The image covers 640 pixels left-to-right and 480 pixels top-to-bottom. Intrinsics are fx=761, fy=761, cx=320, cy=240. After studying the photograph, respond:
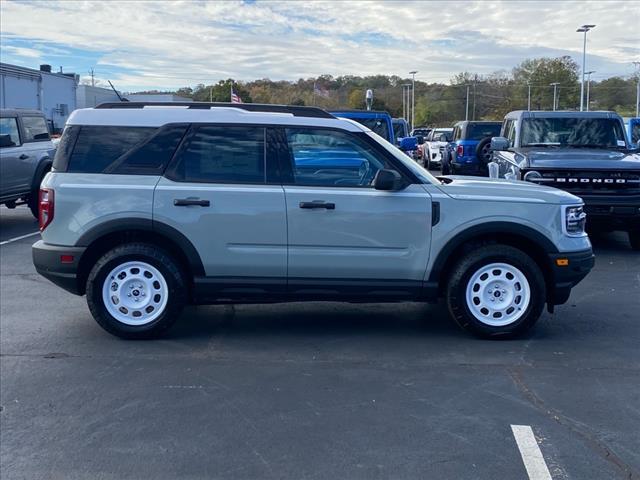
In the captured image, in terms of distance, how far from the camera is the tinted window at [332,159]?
6.39 metres

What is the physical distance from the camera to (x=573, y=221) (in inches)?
258

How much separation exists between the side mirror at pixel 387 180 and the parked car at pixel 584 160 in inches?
195

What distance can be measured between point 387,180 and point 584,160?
5600 mm

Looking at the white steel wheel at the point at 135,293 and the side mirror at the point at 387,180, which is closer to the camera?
the side mirror at the point at 387,180

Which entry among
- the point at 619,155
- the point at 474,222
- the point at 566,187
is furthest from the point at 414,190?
the point at 619,155

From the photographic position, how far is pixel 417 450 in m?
4.29

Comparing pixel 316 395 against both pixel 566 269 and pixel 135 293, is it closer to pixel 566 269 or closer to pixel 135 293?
pixel 135 293

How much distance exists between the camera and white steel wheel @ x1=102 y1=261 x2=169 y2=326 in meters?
6.43

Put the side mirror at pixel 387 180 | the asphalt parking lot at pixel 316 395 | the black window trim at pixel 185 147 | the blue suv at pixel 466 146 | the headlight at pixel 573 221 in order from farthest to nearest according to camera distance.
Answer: the blue suv at pixel 466 146, the headlight at pixel 573 221, the black window trim at pixel 185 147, the side mirror at pixel 387 180, the asphalt parking lot at pixel 316 395

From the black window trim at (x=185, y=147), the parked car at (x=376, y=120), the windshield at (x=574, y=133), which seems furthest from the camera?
the parked car at (x=376, y=120)

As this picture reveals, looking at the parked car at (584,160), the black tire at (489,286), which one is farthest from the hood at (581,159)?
the black tire at (489,286)

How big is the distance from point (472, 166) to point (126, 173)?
18.1 metres

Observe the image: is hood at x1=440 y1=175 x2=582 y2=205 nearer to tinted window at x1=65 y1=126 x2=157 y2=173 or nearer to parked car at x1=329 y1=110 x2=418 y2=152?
tinted window at x1=65 y1=126 x2=157 y2=173

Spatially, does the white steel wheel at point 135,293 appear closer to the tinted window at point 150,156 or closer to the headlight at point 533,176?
the tinted window at point 150,156
